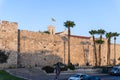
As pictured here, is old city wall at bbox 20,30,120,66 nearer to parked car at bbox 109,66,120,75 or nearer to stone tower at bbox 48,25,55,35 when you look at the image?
parked car at bbox 109,66,120,75

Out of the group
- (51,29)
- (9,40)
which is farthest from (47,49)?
(51,29)

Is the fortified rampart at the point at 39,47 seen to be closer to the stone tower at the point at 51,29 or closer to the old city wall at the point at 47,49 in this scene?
the old city wall at the point at 47,49

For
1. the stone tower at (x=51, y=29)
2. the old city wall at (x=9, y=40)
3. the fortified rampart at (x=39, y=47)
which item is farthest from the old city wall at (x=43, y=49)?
the stone tower at (x=51, y=29)

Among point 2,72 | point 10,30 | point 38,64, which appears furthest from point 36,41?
point 2,72

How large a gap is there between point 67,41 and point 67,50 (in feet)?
5.44

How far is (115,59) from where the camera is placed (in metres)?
77.8

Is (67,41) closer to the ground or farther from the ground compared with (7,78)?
farther from the ground

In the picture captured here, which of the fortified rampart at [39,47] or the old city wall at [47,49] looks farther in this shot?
the old city wall at [47,49]

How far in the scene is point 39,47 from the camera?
2085 inches

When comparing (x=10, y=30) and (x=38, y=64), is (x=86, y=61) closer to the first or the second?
(x=38, y=64)

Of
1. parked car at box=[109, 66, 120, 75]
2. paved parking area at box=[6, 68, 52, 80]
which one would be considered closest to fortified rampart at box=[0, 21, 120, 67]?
paved parking area at box=[6, 68, 52, 80]

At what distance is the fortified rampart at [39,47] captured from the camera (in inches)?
1796

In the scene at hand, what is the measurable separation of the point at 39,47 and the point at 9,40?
8419mm

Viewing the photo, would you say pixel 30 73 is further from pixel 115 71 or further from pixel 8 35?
pixel 115 71
